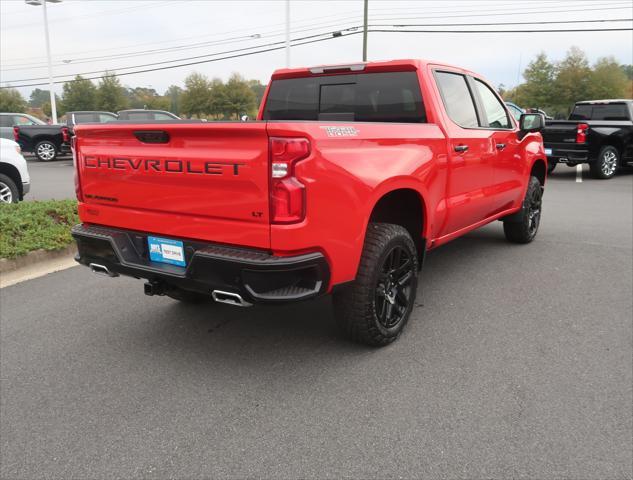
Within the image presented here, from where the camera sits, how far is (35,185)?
11625 mm

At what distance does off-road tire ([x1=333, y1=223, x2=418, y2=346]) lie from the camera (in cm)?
314

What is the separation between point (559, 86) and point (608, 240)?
58671mm

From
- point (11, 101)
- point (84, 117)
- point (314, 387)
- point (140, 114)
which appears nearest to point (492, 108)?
point (314, 387)

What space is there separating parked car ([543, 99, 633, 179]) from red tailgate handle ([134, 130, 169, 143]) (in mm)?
11191

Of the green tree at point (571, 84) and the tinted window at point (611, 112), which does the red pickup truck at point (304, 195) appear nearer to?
the tinted window at point (611, 112)

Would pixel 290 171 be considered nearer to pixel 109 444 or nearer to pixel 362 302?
pixel 362 302

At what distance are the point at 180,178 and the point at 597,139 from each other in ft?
39.8

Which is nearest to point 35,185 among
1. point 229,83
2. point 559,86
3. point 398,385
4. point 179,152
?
point 179,152

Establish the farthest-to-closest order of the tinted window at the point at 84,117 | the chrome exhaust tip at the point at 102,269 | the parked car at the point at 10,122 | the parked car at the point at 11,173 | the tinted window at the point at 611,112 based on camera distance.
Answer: the tinted window at the point at 84,117
the parked car at the point at 10,122
the tinted window at the point at 611,112
the parked car at the point at 11,173
the chrome exhaust tip at the point at 102,269

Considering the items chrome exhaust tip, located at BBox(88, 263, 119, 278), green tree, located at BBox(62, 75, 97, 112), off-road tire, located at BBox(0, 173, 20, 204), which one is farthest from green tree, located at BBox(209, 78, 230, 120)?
chrome exhaust tip, located at BBox(88, 263, 119, 278)

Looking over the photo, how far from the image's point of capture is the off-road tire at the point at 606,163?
492 inches

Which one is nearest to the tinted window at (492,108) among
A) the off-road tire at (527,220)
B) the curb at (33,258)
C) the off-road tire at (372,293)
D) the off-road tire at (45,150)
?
the off-road tire at (527,220)

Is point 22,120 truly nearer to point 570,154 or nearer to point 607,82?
point 570,154

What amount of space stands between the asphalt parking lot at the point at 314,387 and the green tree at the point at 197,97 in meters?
76.6
